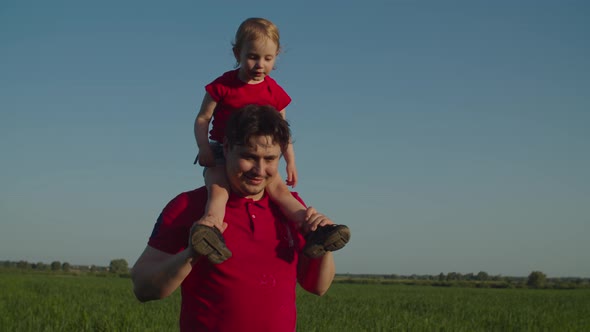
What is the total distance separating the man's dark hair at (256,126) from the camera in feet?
9.81

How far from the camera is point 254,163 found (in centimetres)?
302

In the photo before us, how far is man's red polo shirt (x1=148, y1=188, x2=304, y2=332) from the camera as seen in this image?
2.94m

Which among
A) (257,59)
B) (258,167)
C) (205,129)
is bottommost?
(258,167)

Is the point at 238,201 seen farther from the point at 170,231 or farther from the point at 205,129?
the point at 205,129

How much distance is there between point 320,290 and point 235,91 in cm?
129

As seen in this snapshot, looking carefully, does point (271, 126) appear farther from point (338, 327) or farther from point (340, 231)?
point (338, 327)

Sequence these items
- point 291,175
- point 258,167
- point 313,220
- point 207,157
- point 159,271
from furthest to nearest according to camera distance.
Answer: point 291,175 → point 207,157 → point 313,220 → point 258,167 → point 159,271

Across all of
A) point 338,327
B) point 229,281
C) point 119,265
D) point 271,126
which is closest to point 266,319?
point 229,281

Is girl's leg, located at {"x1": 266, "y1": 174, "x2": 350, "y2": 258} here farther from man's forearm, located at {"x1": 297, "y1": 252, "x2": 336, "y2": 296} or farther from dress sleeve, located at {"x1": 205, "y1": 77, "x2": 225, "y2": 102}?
dress sleeve, located at {"x1": 205, "y1": 77, "x2": 225, "y2": 102}

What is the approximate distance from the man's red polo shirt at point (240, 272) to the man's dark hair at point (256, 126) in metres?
0.36

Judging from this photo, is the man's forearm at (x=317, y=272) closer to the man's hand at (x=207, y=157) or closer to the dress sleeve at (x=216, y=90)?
the man's hand at (x=207, y=157)

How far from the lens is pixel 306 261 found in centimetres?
332

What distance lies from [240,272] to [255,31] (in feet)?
5.03

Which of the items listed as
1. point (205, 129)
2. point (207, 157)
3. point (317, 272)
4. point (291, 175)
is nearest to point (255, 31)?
point (205, 129)
